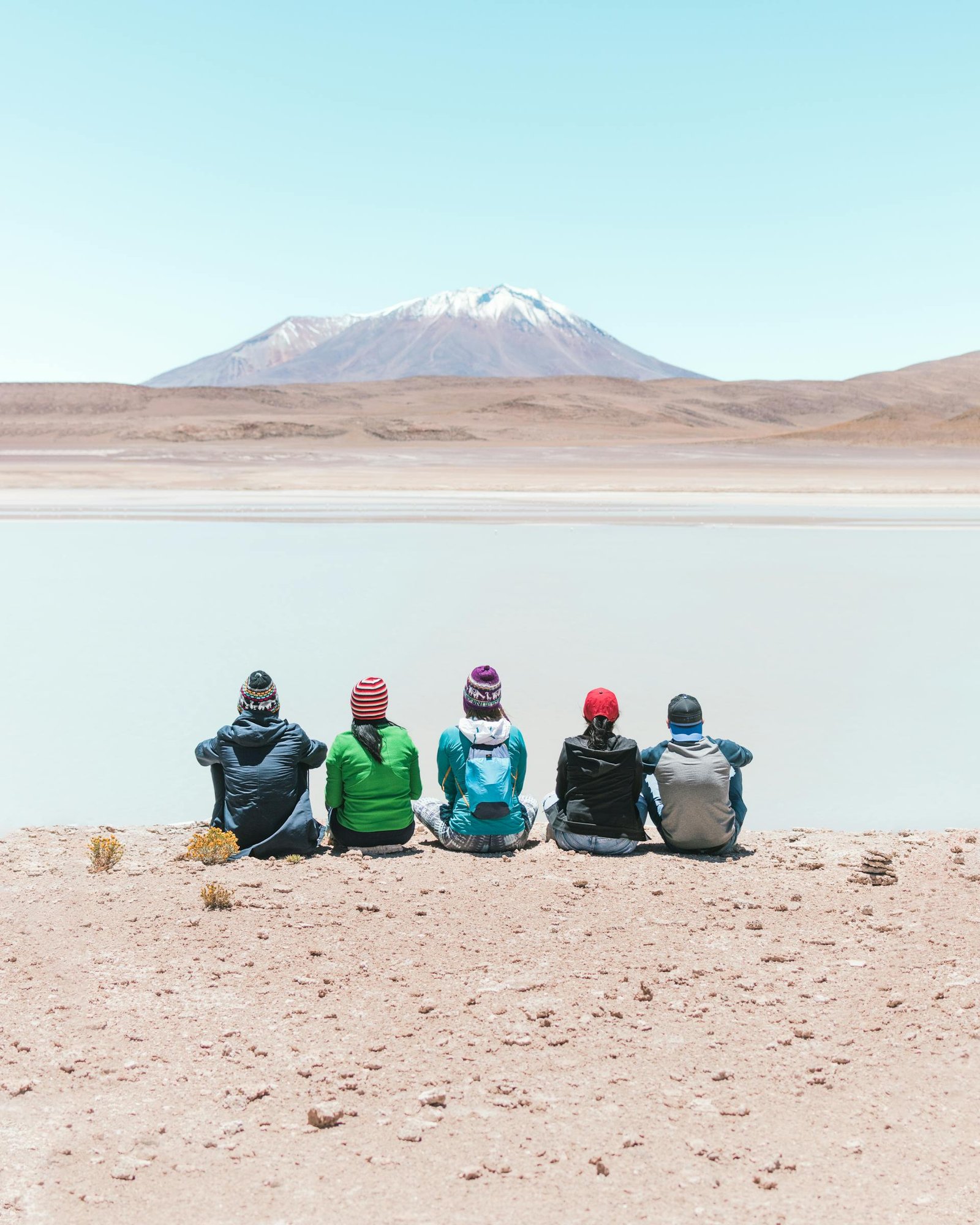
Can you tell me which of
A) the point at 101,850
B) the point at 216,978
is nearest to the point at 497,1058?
the point at 216,978

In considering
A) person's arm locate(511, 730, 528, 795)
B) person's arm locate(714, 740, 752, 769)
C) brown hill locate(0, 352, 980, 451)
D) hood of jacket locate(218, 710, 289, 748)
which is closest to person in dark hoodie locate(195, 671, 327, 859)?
hood of jacket locate(218, 710, 289, 748)

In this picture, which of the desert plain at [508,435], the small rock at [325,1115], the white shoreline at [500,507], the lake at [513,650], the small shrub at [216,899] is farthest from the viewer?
the desert plain at [508,435]

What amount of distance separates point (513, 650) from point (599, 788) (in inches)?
194

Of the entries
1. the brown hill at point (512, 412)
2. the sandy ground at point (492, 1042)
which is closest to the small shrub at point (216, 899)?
the sandy ground at point (492, 1042)

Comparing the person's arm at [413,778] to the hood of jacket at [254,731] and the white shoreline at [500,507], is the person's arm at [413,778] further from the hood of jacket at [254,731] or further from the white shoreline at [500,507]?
the white shoreline at [500,507]

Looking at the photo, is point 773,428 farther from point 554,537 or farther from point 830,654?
point 830,654

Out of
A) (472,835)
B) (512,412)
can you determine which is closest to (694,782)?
(472,835)

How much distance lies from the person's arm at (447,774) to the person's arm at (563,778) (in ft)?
1.36

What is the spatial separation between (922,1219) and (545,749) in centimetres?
443

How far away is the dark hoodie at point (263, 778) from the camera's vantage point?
4625mm

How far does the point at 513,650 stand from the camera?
9547 mm

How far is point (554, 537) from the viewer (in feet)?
60.1

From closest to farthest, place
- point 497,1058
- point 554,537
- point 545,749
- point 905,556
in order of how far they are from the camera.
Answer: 1. point 497,1058
2. point 545,749
3. point 905,556
4. point 554,537

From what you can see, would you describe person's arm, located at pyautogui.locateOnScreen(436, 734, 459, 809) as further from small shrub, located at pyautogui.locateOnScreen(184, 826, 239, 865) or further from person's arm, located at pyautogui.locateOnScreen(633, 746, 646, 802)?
small shrub, located at pyautogui.locateOnScreen(184, 826, 239, 865)
